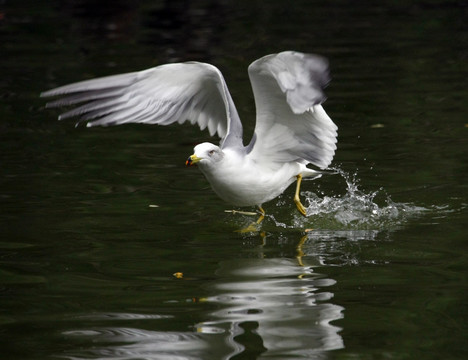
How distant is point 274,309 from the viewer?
5.15m

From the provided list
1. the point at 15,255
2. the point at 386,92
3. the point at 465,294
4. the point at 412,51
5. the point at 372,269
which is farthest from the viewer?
the point at 412,51

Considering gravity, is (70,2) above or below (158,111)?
above

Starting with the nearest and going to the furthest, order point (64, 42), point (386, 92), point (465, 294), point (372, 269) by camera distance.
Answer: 1. point (465, 294)
2. point (372, 269)
3. point (386, 92)
4. point (64, 42)

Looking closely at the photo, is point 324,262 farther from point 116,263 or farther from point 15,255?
point 15,255

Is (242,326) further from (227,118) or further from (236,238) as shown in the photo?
(227,118)

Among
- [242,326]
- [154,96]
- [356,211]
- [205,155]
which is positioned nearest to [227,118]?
[154,96]

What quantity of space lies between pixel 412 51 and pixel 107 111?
27.8ft

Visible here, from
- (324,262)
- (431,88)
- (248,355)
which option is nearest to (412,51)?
(431,88)

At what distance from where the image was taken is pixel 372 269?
5.84 m

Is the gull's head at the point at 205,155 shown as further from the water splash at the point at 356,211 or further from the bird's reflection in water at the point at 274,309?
the water splash at the point at 356,211

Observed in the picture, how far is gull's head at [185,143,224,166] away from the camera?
6.43 meters

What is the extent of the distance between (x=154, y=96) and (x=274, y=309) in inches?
97.0

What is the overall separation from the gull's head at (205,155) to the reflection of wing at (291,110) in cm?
45

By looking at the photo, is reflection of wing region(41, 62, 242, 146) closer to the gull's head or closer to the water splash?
the gull's head
